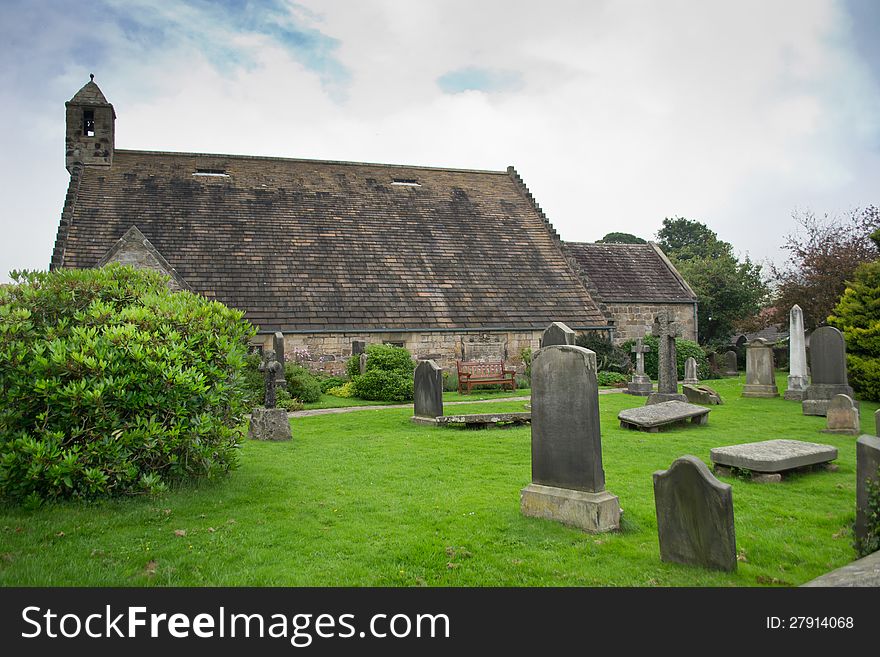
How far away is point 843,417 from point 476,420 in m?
6.91

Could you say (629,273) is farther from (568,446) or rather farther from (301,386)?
(568,446)

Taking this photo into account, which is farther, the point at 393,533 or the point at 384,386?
the point at 384,386

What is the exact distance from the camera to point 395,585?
16.1ft


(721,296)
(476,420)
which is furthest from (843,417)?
(721,296)

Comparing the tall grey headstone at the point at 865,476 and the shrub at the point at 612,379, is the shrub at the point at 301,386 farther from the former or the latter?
the tall grey headstone at the point at 865,476

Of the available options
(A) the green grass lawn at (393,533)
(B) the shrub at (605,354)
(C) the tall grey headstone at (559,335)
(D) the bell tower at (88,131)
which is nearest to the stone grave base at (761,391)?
(B) the shrub at (605,354)

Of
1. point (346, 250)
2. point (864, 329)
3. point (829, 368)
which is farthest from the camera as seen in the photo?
point (346, 250)

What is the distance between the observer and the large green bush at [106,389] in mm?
6562

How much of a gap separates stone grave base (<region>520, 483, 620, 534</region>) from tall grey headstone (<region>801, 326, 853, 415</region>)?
1040 cm

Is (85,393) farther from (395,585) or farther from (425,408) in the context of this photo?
(425,408)

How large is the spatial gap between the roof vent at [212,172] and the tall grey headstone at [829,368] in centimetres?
2224

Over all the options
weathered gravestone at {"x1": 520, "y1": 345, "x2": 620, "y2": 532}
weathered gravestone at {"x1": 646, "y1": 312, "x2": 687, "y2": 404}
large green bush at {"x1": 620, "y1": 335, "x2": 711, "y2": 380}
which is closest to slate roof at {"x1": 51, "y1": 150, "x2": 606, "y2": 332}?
large green bush at {"x1": 620, "y1": 335, "x2": 711, "y2": 380}

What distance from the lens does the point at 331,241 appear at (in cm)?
2406

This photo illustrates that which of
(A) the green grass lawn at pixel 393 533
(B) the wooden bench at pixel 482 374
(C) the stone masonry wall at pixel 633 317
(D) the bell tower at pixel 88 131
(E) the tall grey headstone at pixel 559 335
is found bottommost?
(A) the green grass lawn at pixel 393 533
